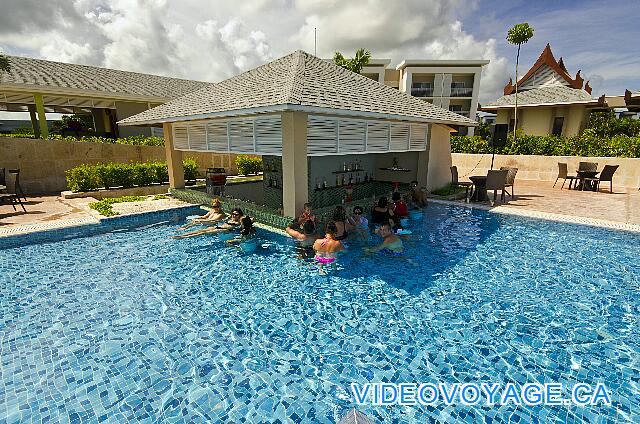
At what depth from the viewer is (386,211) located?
33.4 feet

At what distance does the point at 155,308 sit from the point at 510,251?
9.42 m

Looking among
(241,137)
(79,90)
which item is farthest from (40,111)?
(241,137)

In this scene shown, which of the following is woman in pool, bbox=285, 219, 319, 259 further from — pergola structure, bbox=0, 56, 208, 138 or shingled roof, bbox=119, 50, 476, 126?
pergola structure, bbox=0, 56, 208, 138

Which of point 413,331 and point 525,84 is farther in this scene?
point 525,84

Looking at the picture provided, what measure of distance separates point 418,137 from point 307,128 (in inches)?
294

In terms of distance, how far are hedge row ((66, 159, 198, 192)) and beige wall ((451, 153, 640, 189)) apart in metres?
20.1

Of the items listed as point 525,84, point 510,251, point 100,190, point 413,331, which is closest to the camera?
point 413,331

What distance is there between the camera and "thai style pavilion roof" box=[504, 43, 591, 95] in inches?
1438

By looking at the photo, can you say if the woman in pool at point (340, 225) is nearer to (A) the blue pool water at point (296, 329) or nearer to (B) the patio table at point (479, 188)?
(A) the blue pool water at point (296, 329)

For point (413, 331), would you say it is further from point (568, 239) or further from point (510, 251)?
point (568, 239)

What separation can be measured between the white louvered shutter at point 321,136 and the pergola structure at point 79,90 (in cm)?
1930

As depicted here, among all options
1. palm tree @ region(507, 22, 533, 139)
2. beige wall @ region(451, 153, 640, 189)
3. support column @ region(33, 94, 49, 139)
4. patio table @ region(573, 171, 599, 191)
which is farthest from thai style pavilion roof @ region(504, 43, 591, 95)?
support column @ region(33, 94, 49, 139)

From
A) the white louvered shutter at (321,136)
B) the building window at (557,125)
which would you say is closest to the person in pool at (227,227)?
the white louvered shutter at (321,136)

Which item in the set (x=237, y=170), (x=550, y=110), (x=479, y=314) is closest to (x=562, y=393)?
→ (x=479, y=314)
